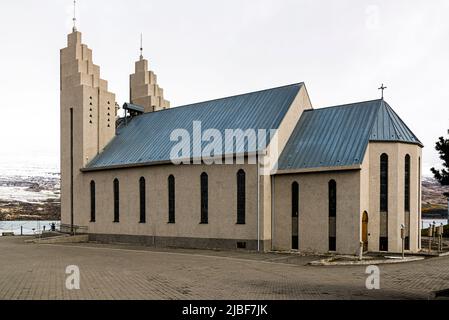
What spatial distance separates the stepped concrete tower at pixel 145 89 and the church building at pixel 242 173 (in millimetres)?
5176

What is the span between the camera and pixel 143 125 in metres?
41.4

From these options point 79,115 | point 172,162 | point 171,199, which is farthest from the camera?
point 79,115

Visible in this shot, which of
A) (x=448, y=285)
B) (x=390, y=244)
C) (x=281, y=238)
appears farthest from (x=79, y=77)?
(x=448, y=285)

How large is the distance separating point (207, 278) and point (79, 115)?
26.8 metres

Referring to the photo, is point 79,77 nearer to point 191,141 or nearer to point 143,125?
point 143,125

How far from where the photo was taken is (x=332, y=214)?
27.0 meters

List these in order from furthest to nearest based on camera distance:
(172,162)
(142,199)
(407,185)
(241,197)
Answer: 1. (142,199)
2. (172,162)
3. (241,197)
4. (407,185)

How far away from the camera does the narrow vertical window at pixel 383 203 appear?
2703 centimetres

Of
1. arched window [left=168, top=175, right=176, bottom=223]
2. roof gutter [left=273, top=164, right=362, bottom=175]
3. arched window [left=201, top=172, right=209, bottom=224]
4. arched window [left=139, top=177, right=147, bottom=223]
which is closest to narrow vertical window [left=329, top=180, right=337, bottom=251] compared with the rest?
roof gutter [left=273, top=164, right=362, bottom=175]

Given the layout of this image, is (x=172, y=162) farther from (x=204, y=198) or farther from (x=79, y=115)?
(x=79, y=115)

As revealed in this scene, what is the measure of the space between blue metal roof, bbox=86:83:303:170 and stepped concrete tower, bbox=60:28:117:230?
4.36ft

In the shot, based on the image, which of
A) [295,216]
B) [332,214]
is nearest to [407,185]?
[332,214]

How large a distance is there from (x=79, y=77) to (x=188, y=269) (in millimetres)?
26120

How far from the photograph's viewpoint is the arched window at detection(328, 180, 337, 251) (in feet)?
88.0
